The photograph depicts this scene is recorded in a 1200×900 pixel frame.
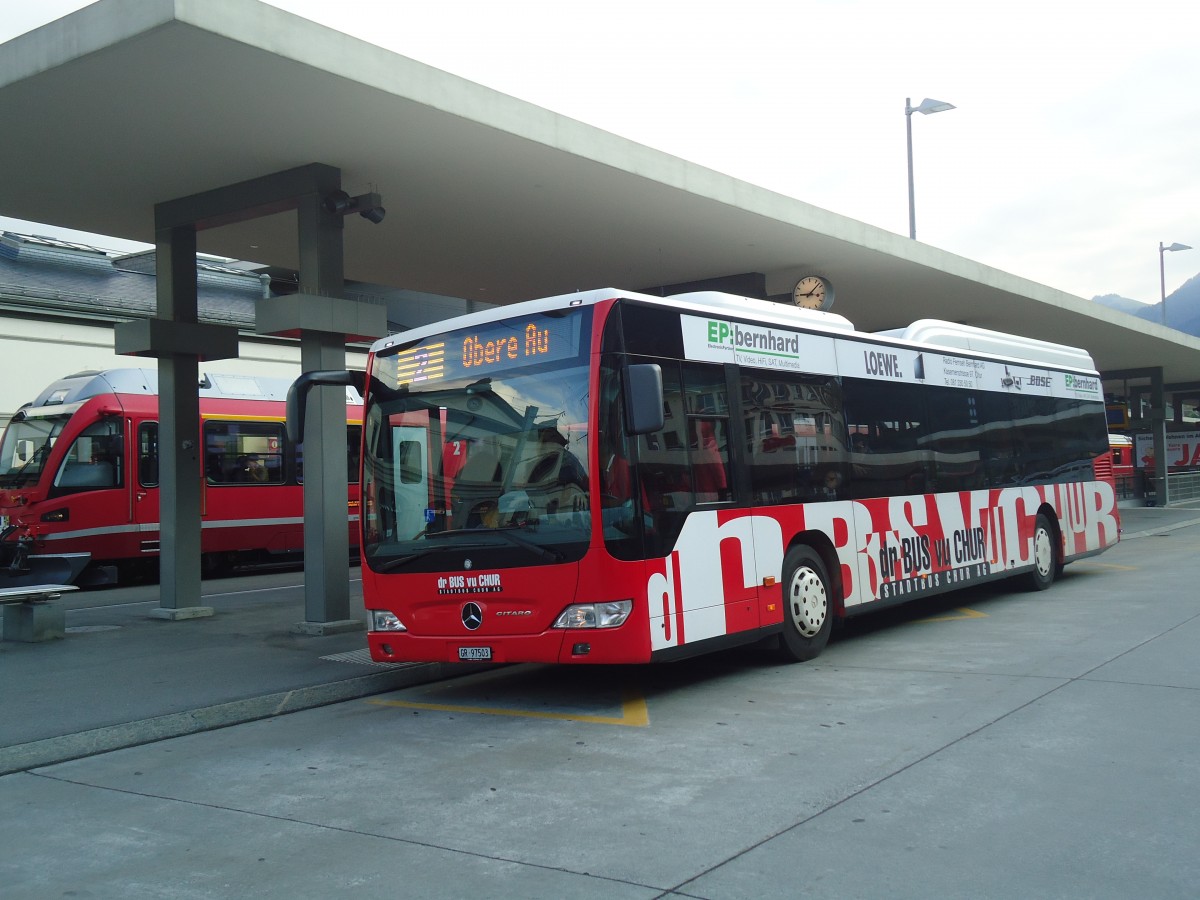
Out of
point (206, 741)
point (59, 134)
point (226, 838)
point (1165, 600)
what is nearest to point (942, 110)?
point (1165, 600)

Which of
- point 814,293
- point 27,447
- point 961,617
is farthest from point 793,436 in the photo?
point 27,447

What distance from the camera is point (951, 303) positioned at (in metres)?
21.0

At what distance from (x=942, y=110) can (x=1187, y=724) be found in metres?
16.0

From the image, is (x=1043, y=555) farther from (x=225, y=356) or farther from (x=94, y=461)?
(x=94, y=461)

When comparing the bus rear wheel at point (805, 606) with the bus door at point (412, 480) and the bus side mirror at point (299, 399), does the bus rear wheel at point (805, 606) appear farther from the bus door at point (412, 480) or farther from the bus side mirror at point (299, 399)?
the bus side mirror at point (299, 399)

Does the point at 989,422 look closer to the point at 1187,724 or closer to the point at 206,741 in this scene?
the point at 1187,724

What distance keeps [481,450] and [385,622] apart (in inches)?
64.4

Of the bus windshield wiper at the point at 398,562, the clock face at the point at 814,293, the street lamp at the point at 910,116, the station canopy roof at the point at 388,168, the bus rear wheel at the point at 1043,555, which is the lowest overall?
the bus rear wheel at the point at 1043,555

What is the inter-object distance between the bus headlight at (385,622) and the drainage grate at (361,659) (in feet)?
2.95

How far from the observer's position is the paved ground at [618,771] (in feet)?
15.2

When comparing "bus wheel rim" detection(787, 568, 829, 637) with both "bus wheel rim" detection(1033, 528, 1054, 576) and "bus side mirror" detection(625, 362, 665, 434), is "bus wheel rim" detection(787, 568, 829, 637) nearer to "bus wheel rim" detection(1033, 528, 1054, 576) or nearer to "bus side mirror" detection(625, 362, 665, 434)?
"bus side mirror" detection(625, 362, 665, 434)

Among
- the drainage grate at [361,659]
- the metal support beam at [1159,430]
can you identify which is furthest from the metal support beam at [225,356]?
the metal support beam at [1159,430]

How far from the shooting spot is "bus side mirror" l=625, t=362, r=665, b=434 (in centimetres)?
770

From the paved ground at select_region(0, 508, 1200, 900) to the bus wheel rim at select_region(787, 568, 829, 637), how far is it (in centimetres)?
35
